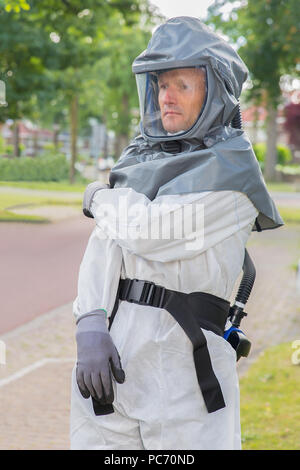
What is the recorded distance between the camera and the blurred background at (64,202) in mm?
4488

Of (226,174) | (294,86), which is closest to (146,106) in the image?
(226,174)

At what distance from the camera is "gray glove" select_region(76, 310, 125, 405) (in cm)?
199

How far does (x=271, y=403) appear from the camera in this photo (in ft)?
17.6

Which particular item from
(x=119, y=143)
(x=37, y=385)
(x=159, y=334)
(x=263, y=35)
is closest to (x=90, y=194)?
(x=159, y=334)

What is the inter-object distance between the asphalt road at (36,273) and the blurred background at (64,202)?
28 mm

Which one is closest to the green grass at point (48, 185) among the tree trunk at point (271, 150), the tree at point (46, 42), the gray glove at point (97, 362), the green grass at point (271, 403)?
the gray glove at point (97, 362)

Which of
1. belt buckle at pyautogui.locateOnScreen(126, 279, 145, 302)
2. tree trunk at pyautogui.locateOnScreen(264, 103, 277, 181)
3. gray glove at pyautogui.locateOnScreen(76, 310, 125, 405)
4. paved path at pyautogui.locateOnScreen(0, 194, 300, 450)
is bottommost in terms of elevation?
tree trunk at pyautogui.locateOnScreen(264, 103, 277, 181)

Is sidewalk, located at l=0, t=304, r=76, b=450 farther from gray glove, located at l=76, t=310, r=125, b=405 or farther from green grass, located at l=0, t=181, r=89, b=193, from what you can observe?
gray glove, located at l=76, t=310, r=125, b=405

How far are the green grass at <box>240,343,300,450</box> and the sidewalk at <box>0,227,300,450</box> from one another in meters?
0.25

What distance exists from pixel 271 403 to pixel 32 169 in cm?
283

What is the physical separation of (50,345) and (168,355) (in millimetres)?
5314

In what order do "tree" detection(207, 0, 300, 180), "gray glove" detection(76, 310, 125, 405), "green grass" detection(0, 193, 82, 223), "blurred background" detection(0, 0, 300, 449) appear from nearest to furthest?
"gray glove" detection(76, 310, 125, 405) → "green grass" detection(0, 193, 82, 223) → "blurred background" detection(0, 0, 300, 449) → "tree" detection(207, 0, 300, 180)

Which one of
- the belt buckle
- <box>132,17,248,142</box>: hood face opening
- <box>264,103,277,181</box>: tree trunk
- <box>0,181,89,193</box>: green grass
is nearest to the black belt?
the belt buckle

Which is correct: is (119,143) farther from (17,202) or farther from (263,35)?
(17,202)
